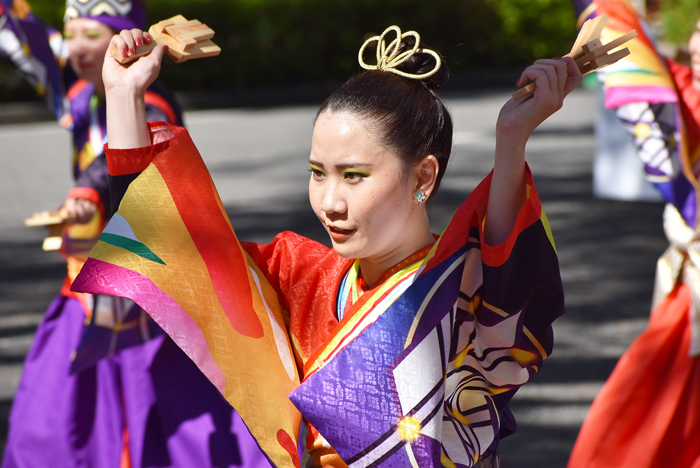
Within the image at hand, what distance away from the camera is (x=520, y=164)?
4.27ft

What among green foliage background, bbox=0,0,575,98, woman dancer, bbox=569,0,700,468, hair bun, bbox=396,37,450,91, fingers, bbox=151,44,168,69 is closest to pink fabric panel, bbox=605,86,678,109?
woman dancer, bbox=569,0,700,468

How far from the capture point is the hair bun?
1.57 metres

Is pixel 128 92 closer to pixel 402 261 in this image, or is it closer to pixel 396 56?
pixel 396 56

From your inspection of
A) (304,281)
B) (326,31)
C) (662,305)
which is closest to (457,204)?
(662,305)

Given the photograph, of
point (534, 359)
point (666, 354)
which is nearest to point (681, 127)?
point (666, 354)

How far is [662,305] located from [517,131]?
1.60 m

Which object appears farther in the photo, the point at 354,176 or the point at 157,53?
the point at 157,53

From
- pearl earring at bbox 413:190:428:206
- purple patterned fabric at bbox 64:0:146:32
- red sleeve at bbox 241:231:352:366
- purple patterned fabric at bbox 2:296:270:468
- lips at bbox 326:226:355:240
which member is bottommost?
purple patterned fabric at bbox 2:296:270:468

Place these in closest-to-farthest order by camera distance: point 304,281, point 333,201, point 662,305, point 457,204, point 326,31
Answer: point 333,201
point 304,281
point 662,305
point 457,204
point 326,31

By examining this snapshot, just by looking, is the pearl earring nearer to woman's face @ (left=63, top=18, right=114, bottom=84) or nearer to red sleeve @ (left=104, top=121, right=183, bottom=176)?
red sleeve @ (left=104, top=121, right=183, bottom=176)

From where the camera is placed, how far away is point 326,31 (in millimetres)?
13328

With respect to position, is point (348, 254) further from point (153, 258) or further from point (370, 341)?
point (153, 258)

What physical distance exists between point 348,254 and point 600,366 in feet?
9.27

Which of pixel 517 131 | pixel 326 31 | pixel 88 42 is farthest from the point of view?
pixel 326 31
